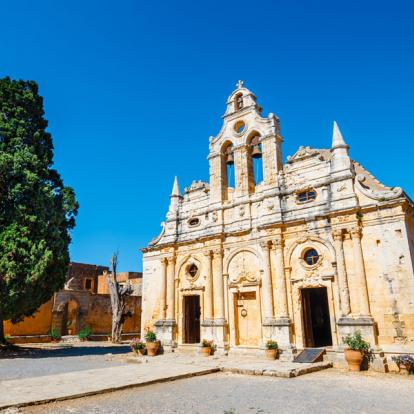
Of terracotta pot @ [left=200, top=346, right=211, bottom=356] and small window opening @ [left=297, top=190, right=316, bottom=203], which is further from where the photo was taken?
terracotta pot @ [left=200, top=346, right=211, bottom=356]

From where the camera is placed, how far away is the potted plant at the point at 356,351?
12398 millimetres

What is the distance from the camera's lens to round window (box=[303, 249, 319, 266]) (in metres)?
15.5

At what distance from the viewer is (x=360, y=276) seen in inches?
544

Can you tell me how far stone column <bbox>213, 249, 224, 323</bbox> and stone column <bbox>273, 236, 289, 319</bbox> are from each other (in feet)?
9.64

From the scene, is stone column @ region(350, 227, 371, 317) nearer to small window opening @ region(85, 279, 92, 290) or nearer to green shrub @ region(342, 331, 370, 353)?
green shrub @ region(342, 331, 370, 353)

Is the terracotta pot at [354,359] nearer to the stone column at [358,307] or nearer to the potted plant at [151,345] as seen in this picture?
the stone column at [358,307]

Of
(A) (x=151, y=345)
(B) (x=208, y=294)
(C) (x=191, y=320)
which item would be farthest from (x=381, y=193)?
(A) (x=151, y=345)

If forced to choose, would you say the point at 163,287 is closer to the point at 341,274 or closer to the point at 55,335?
the point at 341,274

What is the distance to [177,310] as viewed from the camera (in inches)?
762

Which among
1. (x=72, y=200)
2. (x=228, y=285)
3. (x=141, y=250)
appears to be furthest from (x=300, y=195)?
(x=72, y=200)

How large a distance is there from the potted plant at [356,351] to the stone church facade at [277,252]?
599 millimetres

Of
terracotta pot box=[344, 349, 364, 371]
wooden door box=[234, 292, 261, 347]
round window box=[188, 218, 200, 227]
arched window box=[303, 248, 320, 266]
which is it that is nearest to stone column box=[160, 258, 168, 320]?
round window box=[188, 218, 200, 227]

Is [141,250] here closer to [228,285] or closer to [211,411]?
[228,285]

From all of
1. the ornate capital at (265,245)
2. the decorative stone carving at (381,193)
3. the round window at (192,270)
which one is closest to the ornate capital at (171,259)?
the round window at (192,270)
